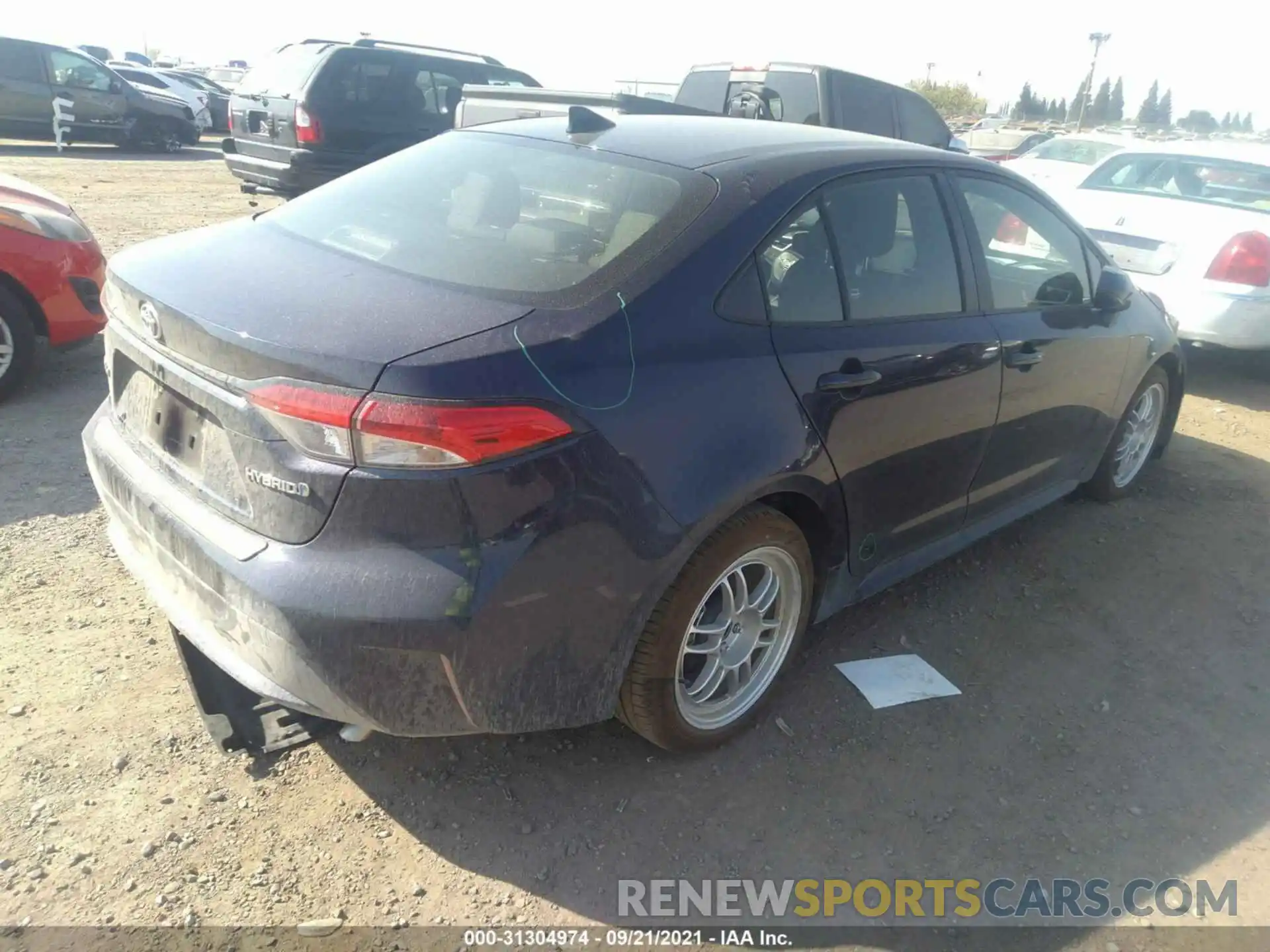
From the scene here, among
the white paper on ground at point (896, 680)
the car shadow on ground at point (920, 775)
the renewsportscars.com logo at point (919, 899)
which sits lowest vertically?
the renewsportscars.com logo at point (919, 899)

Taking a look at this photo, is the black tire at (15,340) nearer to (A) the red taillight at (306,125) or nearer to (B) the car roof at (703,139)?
(B) the car roof at (703,139)

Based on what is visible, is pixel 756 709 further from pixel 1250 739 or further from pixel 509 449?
pixel 1250 739

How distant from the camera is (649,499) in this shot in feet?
7.48

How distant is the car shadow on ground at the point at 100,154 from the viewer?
16750mm

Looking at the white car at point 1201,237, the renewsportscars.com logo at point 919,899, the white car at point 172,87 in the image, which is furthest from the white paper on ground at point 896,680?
the white car at point 172,87

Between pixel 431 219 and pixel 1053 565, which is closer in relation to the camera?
pixel 431 219

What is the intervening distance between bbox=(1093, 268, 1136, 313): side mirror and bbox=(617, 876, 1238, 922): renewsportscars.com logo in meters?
2.36

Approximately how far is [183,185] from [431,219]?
13379 mm

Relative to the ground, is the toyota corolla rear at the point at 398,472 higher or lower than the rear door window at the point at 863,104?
lower

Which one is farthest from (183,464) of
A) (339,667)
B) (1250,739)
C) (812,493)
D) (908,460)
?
(1250,739)

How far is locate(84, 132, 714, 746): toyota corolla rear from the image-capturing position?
2.05 meters

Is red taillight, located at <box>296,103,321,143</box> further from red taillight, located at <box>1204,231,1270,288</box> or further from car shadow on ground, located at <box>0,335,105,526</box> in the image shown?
red taillight, located at <box>1204,231,1270,288</box>

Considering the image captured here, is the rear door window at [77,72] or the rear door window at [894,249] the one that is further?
the rear door window at [77,72]

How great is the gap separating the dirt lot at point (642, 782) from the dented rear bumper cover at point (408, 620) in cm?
42
